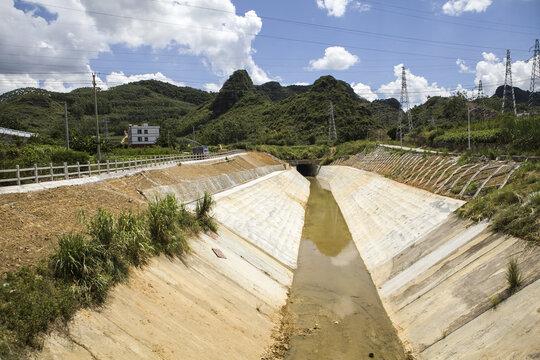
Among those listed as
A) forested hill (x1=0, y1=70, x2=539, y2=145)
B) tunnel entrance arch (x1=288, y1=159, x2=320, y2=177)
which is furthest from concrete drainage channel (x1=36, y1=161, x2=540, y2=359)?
forested hill (x1=0, y1=70, x2=539, y2=145)

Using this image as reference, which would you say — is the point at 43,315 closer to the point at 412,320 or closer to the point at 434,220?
the point at 412,320

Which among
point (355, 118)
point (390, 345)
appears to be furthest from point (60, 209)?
point (355, 118)

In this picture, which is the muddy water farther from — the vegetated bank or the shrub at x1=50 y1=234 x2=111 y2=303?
the shrub at x1=50 y1=234 x2=111 y2=303

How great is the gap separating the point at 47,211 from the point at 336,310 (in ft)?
45.9

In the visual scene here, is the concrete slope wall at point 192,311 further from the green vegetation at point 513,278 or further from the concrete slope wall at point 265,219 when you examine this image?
the green vegetation at point 513,278

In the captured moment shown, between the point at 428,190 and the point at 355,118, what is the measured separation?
12078 cm

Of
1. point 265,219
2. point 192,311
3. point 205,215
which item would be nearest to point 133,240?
point 192,311

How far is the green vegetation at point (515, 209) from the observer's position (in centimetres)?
1368

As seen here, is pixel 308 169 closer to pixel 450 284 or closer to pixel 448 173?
pixel 448 173

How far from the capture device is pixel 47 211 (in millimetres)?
14602

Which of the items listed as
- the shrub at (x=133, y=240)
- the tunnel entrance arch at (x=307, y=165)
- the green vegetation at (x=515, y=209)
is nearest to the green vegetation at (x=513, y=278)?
the green vegetation at (x=515, y=209)

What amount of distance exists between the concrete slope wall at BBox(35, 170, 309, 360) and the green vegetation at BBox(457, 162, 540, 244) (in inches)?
419

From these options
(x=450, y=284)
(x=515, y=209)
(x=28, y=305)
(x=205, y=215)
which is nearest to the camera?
(x=28, y=305)

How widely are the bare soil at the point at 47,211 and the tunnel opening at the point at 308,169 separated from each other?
7222cm
